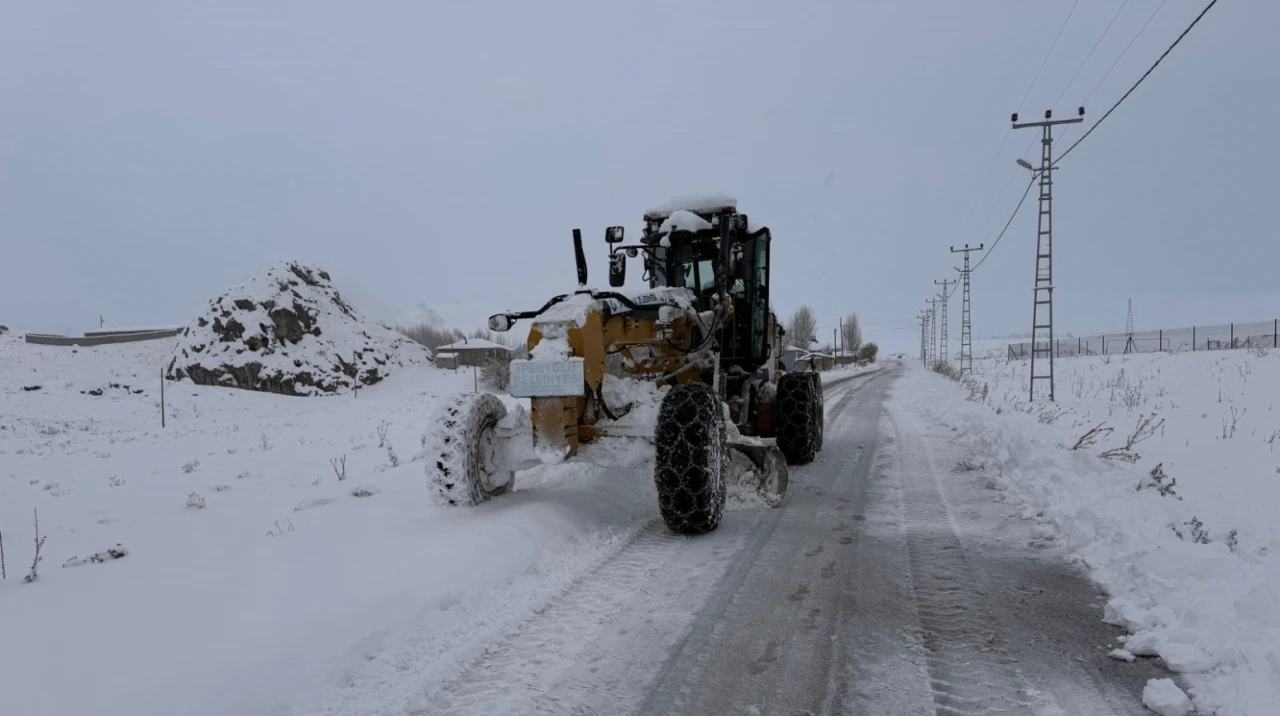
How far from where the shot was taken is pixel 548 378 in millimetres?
4922

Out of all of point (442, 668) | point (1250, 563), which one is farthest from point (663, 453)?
point (1250, 563)

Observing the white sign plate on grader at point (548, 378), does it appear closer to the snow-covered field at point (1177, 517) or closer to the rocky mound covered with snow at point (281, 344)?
the snow-covered field at point (1177, 517)

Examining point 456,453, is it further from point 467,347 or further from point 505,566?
point 467,347

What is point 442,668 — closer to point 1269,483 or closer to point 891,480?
point 891,480

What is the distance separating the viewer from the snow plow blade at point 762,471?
579 cm

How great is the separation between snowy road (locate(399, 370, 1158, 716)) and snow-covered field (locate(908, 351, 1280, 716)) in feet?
0.79

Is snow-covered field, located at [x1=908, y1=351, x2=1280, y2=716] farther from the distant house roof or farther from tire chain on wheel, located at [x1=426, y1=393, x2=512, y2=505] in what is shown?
the distant house roof

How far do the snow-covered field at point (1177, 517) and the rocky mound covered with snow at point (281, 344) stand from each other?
2239 centimetres

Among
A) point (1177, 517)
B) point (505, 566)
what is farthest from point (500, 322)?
point (1177, 517)

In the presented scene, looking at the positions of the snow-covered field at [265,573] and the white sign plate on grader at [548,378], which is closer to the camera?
the snow-covered field at [265,573]

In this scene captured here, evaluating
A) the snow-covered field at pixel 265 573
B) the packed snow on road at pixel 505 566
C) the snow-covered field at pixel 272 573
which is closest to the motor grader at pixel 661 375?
the packed snow on road at pixel 505 566

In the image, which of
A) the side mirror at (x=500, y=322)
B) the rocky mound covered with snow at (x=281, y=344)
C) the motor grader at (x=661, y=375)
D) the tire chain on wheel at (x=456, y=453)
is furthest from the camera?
the rocky mound covered with snow at (x=281, y=344)

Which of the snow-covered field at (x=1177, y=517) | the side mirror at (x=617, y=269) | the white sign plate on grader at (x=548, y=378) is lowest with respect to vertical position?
the snow-covered field at (x=1177, y=517)

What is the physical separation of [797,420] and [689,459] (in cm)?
385
